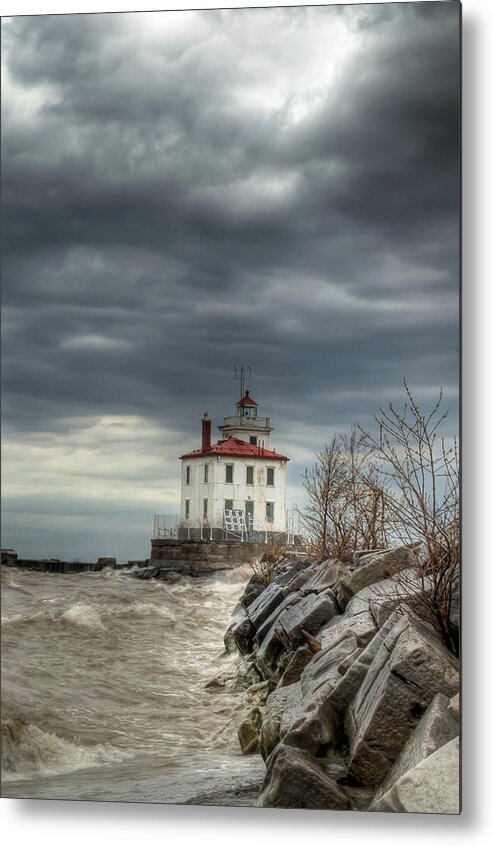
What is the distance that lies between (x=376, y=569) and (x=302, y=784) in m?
1.35

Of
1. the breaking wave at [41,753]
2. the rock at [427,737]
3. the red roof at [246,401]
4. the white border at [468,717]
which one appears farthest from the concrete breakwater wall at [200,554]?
the rock at [427,737]

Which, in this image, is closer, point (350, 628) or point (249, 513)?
point (350, 628)

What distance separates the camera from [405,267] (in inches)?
186

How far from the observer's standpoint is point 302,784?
421cm

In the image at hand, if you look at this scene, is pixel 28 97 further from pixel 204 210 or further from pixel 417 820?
pixel 417 820

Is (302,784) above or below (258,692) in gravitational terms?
below

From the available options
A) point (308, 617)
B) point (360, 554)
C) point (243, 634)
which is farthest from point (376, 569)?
point (243, 634)

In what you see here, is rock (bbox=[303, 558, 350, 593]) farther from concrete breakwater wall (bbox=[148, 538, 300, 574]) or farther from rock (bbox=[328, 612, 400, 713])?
rock (bbox=[328, 612, 400, 713])

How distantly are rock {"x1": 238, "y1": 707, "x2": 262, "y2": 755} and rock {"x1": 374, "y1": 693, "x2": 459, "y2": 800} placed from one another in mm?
878

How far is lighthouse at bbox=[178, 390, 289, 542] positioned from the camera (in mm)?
5121

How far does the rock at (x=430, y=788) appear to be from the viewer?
4049mm

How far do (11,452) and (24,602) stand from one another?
29.2 inches

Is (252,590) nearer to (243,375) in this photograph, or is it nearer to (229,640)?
(229,640)

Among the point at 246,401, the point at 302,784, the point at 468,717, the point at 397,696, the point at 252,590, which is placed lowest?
the point at 302,784
